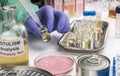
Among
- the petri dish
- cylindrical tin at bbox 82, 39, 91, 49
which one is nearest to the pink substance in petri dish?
the petri dish

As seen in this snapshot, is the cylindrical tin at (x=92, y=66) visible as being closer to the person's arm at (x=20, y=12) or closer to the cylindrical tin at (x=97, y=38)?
the cylindrical tin at (x=97, y=38)

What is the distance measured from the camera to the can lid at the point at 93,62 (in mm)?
633

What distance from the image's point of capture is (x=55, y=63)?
2.68 ft

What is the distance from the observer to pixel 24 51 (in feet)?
2.48

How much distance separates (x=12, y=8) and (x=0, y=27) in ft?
0.25

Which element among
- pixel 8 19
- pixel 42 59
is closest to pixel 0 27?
pixel 8 19

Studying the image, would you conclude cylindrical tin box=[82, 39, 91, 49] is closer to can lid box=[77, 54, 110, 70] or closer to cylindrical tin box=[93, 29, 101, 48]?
cylindrical tin box=[93, 29, 101, 48]

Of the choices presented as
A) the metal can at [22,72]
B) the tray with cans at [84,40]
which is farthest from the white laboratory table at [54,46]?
the metal can at [22,72]

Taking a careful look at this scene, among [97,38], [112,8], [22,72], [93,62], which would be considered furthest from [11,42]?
[112,8]

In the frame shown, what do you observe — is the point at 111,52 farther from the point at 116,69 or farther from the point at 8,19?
the point at 8,19

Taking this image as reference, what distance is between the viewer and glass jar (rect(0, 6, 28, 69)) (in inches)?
28.9

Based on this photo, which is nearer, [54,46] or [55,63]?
[55,63]

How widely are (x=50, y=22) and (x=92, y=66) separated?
1.35 feet

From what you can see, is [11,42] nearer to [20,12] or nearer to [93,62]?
[93,62]
